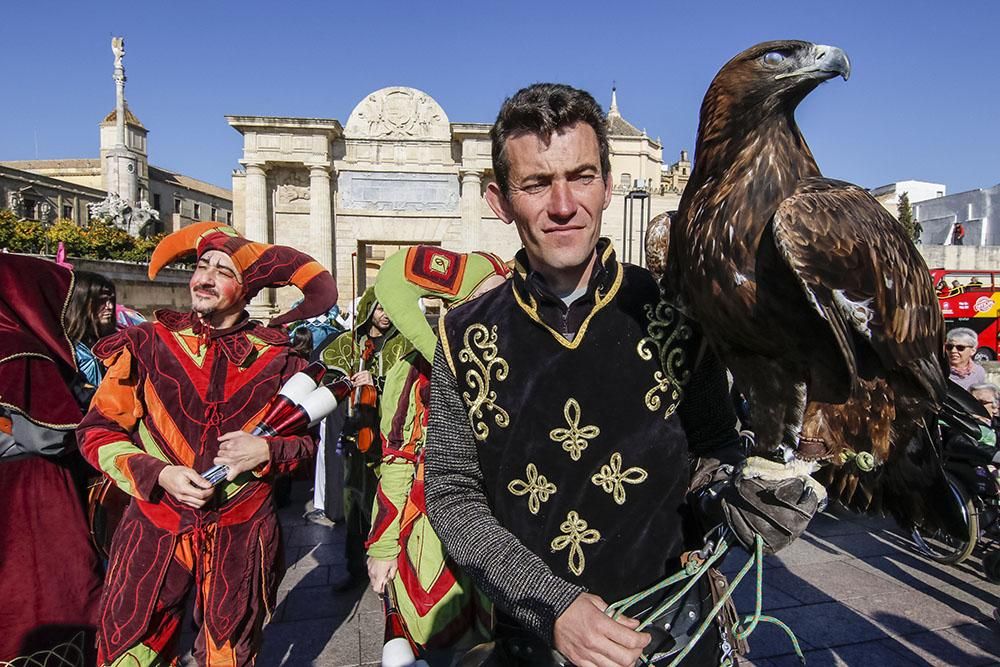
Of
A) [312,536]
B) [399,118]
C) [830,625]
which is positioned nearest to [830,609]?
[830,625]

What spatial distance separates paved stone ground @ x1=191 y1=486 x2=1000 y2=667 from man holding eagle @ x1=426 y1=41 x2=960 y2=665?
8.28ft

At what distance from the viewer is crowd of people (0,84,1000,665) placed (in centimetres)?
152

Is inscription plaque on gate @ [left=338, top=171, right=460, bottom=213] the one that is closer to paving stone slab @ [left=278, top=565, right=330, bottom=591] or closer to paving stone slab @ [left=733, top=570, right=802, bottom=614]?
paving stone slab @ [left=278, top=565, right=330, bottom=591]

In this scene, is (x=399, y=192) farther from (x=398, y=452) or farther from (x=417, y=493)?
(x=417, y=493)

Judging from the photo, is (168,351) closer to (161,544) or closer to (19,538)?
(161,544)

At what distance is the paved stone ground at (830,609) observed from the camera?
11.7 feet

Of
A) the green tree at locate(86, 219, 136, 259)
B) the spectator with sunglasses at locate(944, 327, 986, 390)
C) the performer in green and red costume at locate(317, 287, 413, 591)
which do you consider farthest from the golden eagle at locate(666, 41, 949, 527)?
the green tree at locate(86, 219, 136, 259)

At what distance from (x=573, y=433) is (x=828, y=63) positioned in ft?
3.36

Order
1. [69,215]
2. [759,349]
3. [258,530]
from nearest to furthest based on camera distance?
1. [759,349]
2. [258,530]
3. [69,215]

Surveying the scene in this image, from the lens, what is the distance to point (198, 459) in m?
2.43

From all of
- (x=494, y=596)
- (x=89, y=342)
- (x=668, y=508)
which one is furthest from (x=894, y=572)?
(x=89, y=342)

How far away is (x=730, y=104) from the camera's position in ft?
4.68

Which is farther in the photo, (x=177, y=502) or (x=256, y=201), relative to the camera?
(x=256, y=201)

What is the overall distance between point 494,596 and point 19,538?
239 cm
